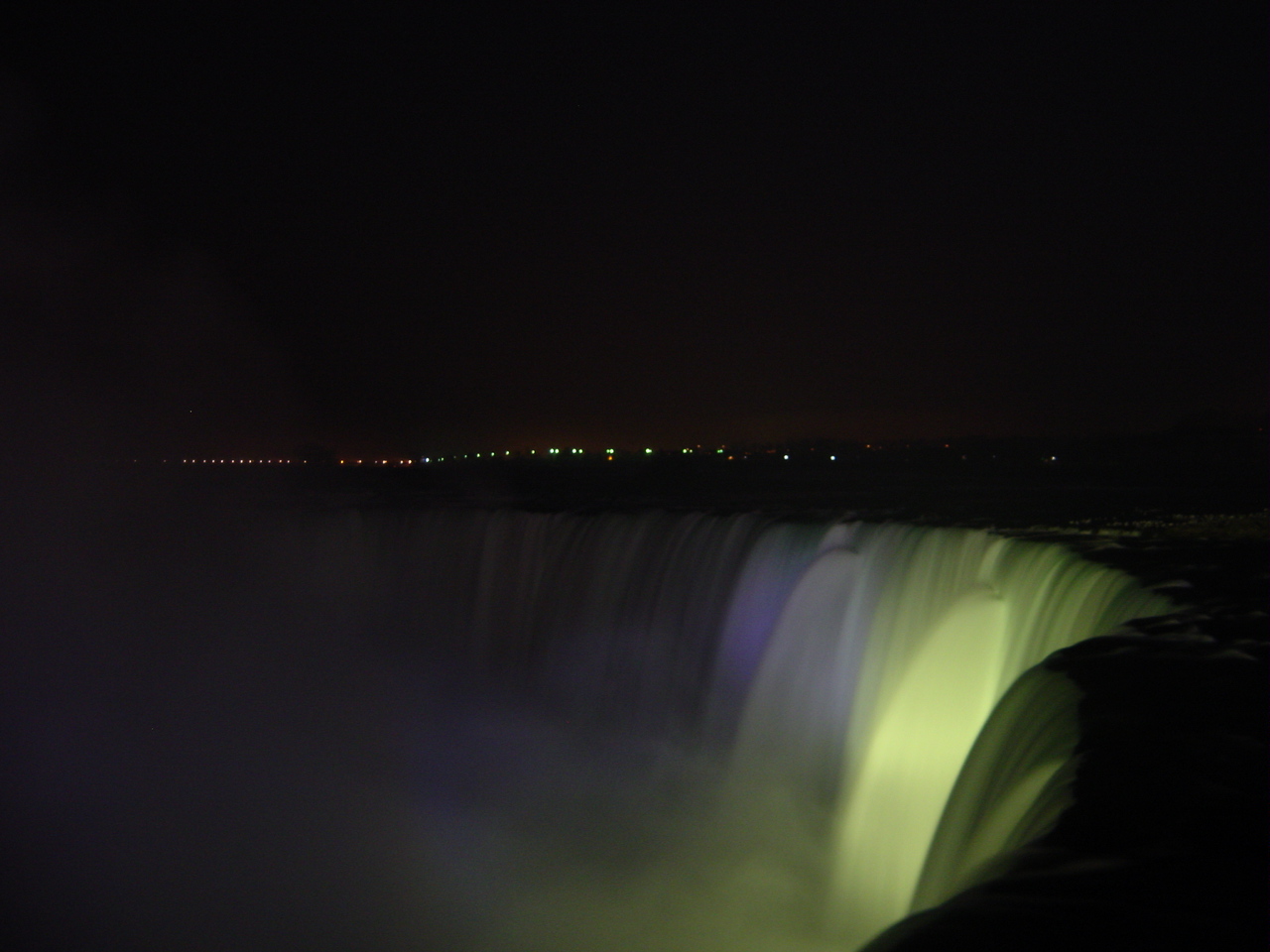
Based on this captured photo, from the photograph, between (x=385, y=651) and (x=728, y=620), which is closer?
(x=728, y=620)

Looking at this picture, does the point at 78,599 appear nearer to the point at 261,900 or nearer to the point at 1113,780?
the point at 261,900

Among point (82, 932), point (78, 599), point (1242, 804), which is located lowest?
point (82, 932)

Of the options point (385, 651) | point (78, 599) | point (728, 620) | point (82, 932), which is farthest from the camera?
point (78, 599)

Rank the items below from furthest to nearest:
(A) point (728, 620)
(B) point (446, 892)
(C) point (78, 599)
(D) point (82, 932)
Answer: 1. (C) point (78, 599)
2. (A) point (728, 620)
3. (B) point (446, 892)
4. (D) point (82, 932)

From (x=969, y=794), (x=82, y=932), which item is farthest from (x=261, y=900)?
(x=969, y=794)

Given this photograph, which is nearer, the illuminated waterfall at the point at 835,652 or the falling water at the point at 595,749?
the illuminated waterfall at the point at 835,652

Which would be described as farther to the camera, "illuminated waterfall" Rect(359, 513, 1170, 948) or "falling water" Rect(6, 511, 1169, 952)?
"falling water" Rect(6, 511, 1169, 952)

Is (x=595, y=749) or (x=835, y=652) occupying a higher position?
(x=835, y=652)

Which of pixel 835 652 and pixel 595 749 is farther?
pixel 595 749
